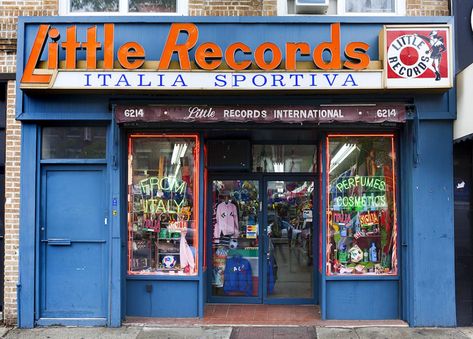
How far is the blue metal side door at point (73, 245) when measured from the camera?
23.6 ft

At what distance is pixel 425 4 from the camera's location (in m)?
7.41

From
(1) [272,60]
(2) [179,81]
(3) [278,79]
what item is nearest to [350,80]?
(3) [278,79]

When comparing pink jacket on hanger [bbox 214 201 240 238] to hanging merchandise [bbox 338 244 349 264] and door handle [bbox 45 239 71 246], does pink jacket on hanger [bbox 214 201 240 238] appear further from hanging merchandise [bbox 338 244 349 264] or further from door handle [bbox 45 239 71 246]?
door handle [bbox 45 239 71 246]

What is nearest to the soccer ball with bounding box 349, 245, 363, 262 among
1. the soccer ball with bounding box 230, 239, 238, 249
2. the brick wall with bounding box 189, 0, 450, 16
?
the soccer ball with bounding box 230, 239, 238, 249

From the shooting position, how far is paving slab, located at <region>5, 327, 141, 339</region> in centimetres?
670

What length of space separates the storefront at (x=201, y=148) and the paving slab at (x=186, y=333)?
480 millimetres

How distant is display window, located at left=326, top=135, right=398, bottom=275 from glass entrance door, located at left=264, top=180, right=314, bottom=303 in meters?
0.75

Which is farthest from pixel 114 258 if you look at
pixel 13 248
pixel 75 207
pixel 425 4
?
pixel 425 4

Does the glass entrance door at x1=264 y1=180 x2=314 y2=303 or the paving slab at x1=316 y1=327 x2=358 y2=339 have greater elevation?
the glass entrance door at x1=264 y1=180 x2=314 y2=303

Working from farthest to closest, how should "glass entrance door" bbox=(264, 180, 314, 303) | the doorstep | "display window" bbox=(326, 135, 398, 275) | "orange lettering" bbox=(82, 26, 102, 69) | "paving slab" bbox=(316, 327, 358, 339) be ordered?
1. "glass entrance door" bbox=(264, 180, 314, 303)
2. "display window" bbox=(326, 135, 398, 275)
3. the doorstep
4. "orange lettering" bbox=(82, 26, 102, 69)
5. "paving slab" bbox=(316, 327, 358, 339)

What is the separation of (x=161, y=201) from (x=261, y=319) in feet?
7.68

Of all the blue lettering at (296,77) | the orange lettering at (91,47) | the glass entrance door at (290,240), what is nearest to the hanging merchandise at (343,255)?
the glass entrance door at (290,240)

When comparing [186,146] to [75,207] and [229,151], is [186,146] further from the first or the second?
[75,207]

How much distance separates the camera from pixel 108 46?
22.6 feet
